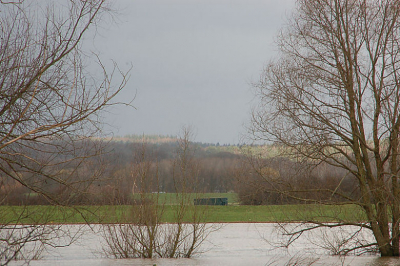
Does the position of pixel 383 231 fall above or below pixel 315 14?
below

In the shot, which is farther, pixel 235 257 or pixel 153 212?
pixel 235 257

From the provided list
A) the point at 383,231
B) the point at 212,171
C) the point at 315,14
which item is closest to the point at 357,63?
the point at 315,14

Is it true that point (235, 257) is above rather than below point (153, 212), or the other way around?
below

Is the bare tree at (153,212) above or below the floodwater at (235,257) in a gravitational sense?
above

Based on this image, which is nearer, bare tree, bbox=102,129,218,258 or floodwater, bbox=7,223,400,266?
floodwater, bbox=7,223,400,266

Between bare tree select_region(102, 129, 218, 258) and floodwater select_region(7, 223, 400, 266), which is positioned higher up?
bare tree select_region(102, 129, 218, 258)

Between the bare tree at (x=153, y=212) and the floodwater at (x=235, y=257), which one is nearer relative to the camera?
the floodwater at (x=235, y=257)

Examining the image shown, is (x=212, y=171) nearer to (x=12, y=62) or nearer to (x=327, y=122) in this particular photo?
(x=327, y=122)

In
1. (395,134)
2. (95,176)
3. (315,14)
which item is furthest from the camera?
(315,14)

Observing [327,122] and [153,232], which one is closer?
[327,122]

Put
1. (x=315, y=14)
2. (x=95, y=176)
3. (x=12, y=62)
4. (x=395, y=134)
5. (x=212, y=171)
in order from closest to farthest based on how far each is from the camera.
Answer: (x=12, y=62)
(x=95, y=176)
(x=395, y=134)
(x=315, y=14)
(x=212, y=171)

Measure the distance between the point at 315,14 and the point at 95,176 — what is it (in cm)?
860

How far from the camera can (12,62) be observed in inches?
256

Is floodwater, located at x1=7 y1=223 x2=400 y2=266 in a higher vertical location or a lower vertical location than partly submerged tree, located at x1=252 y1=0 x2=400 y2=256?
lower
